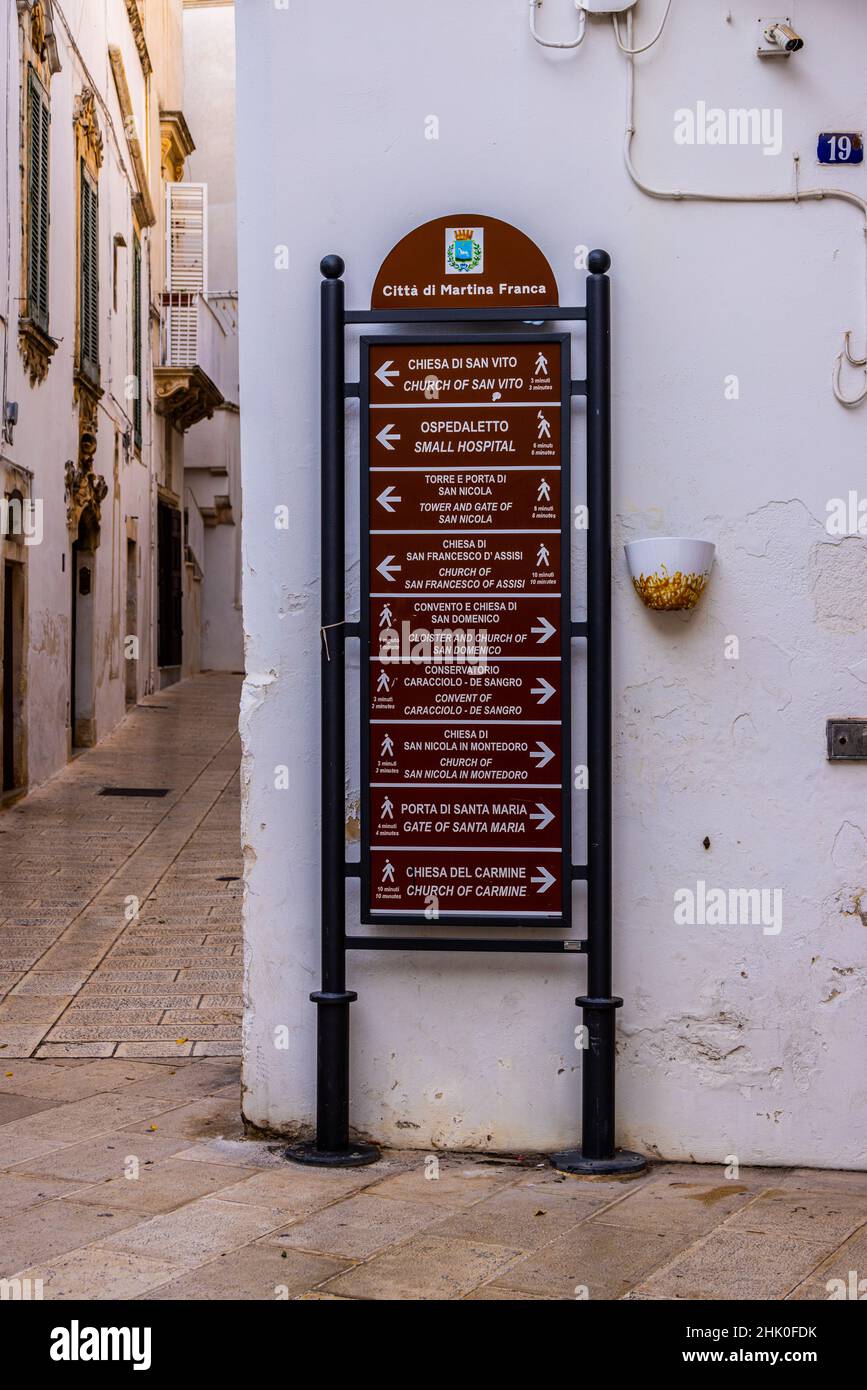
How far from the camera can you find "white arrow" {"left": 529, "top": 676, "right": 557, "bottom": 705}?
15.1ft

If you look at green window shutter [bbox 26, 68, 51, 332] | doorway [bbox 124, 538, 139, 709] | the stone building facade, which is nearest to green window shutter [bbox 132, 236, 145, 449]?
the stone building facade

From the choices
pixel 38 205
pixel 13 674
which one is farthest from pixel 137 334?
pixel 13 674

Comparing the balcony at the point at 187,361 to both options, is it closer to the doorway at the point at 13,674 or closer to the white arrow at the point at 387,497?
the doorway at the point at 13,674

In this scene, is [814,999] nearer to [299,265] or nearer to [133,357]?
[299,265]

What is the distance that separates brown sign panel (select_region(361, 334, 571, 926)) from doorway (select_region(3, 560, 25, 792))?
8872mm

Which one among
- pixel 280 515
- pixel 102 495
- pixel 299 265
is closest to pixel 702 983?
pixel 280 515

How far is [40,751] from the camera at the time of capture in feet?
45.5

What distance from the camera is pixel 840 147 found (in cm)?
461

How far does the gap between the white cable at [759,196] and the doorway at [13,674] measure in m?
9.20

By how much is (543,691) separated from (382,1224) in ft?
5.08

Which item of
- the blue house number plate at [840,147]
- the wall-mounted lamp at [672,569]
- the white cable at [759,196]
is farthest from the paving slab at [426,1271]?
the blue house number plate at [840,147]

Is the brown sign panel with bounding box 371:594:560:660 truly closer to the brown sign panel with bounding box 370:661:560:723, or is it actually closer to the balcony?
the brown sign panel with bounding box 370:661:560:723

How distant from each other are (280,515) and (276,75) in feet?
4.31

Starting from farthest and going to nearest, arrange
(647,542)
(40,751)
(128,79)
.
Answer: (128,79) → (40,751) → (647,542)
